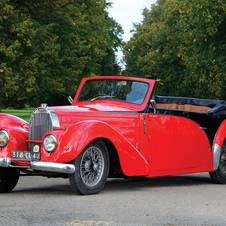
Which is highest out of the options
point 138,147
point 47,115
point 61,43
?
point 61,43

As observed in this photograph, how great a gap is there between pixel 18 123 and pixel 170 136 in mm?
2601

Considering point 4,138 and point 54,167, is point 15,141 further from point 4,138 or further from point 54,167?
point 54,167

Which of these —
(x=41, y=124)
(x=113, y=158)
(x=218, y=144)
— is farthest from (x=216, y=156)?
(x=41, y=124)

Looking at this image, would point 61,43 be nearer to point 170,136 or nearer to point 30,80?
point 30,80

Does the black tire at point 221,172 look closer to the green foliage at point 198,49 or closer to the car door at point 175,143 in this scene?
the car door at point 175,143

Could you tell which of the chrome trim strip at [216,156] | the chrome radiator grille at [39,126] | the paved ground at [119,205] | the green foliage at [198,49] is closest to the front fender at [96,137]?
the paved ground at [119,205]

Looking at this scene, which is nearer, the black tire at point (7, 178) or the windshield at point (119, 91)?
the black tire at point (7, 178)

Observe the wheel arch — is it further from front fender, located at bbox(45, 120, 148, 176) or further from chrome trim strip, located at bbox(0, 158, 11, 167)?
chrome trim strip, located at bbox(0, 158, 11, 167)

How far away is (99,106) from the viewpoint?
7711mm

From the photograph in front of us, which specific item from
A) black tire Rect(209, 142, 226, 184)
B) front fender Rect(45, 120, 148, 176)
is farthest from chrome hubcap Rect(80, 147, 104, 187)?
black tire Rect(209, 142, 226, 184)

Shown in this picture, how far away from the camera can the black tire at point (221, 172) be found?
29.4 ft

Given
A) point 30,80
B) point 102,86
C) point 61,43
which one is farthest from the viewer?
point 61,43

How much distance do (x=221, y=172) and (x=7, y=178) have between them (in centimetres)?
416

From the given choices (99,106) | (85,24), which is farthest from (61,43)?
(99,106)
